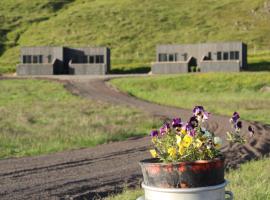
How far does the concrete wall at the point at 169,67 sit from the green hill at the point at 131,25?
12.7 metres

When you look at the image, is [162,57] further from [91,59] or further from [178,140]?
[178,140]

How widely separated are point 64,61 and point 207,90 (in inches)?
1001

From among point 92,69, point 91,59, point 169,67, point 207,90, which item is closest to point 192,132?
point 207,90

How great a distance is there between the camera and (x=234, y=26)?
9956 cm

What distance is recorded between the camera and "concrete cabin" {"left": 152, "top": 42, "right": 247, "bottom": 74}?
64.7 m

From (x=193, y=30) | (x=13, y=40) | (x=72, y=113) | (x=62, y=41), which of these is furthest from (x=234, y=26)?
(x=72, y=113)

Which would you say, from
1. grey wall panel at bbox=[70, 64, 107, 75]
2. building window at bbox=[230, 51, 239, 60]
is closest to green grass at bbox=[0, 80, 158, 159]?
grey wall panel at bbox=[70, 64, 107, 75]

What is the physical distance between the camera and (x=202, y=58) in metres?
66.8

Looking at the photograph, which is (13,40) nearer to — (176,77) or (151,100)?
(176,77)

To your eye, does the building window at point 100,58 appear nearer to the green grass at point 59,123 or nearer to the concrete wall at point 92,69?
the concrete wall at point 92,69

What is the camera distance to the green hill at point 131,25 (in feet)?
298

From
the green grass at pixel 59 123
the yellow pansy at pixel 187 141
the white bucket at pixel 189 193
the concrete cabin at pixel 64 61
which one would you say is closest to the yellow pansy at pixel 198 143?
the yellow pansy at pixel 187 141

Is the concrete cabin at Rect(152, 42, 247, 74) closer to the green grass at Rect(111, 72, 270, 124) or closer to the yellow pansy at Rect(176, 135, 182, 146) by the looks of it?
the green grass at Rect(111, 72, 270, 124)

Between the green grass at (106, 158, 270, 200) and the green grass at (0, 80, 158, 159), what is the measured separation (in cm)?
759
